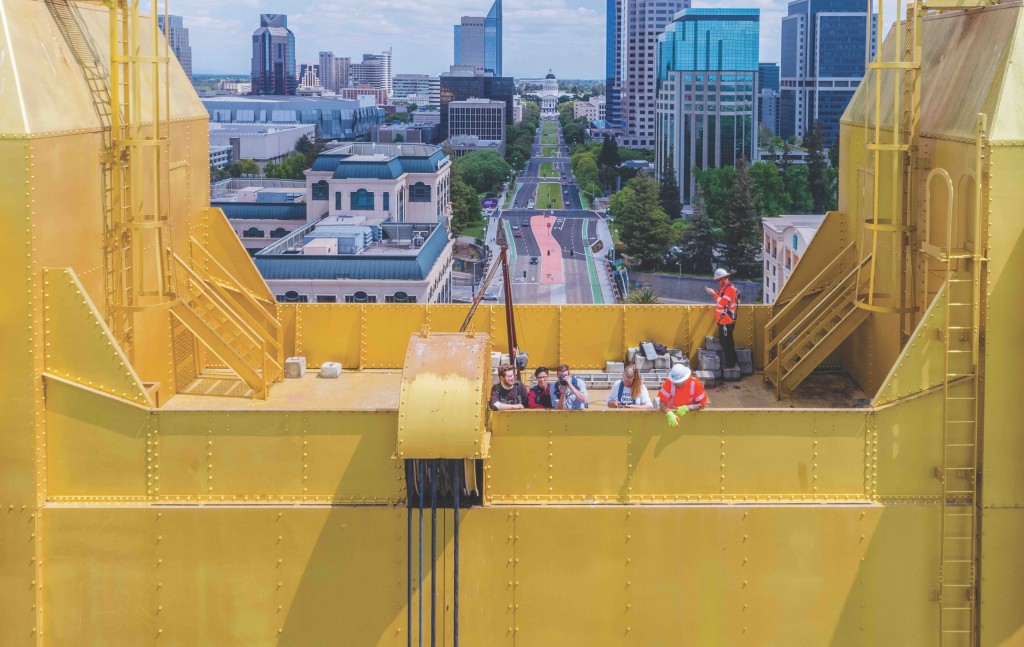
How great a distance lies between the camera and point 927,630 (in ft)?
42.3

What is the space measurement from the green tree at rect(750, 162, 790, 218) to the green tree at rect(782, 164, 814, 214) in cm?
312

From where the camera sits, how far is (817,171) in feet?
527

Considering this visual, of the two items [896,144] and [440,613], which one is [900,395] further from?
[440,613]

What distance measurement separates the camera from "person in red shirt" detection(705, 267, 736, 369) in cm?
1742

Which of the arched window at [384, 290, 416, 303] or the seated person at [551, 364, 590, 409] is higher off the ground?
the seated person at [551, 364, 590, 409]

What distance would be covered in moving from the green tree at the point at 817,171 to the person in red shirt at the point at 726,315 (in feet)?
472

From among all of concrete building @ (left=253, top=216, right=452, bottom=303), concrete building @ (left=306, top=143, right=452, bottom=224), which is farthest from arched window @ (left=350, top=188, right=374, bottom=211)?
→ concrete building @ (left=253, top=216, right=452, bottom=303)

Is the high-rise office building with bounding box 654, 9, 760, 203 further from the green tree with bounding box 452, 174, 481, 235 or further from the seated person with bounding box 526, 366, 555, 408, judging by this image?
the seated person with bounding box 526, 366, 555, 408

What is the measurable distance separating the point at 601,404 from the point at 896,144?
5277mm

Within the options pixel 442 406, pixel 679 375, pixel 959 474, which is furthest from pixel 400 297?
pixel 959 474

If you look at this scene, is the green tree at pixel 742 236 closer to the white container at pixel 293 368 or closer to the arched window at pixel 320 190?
the arched window at pixel 320 190

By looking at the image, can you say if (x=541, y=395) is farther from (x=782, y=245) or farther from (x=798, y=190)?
(x=798, y=190)

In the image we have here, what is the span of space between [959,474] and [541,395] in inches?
202

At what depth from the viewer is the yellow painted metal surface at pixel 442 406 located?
1203cm
